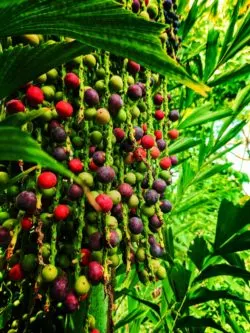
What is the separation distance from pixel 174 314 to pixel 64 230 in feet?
1.87

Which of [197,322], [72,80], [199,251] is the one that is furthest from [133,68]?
[197,322]

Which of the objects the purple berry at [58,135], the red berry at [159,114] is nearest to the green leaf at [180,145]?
the red berry at [159,114]

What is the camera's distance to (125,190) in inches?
28.8

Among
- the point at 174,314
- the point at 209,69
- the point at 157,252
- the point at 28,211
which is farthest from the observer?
the point at 209,69

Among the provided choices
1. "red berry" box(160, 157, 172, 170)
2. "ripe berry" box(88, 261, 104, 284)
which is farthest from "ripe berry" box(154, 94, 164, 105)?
"ripe berry" box(88, 261, 104, 284)

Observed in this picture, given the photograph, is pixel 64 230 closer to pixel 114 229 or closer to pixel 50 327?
pixel 114 229

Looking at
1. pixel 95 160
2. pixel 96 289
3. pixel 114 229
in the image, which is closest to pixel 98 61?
pixel 95 160

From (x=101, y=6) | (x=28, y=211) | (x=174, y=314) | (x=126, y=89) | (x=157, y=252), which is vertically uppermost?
(x=101, y=6)

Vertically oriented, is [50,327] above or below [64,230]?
below

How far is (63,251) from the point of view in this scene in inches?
27.2

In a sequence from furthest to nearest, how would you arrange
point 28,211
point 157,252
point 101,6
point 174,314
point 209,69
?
1. point 209,69
2. point 174,314
3. point 157,252
4. point 28,211
5. point 101,6

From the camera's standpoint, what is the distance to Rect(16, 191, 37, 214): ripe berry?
64 centimetres

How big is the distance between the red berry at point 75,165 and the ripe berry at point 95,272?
0.14 meters

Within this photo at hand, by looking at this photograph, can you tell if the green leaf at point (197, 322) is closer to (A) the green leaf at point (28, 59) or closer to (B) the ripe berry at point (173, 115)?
(B) the ripe berry at point (173, 115)
